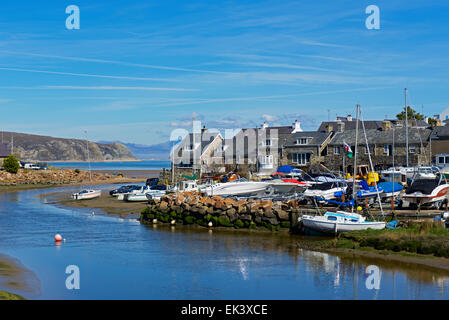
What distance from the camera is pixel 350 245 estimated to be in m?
30.3

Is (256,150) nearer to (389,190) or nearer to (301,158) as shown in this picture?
(301,158)

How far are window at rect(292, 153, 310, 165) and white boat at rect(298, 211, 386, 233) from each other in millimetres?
40915

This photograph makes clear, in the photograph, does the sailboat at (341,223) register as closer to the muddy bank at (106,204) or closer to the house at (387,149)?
the muddy bank at (106,204)

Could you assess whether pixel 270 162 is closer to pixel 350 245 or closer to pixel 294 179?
pixel 294 179

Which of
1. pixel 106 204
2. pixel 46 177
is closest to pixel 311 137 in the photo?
pixel 106 204

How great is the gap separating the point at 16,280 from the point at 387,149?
53.2m

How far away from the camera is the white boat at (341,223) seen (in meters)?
31.9

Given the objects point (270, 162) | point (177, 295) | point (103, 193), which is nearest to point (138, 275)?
point (177, 295)

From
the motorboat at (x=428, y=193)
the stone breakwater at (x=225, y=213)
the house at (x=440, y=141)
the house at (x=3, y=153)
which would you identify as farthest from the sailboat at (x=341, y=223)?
the house at (x=3, y=153)

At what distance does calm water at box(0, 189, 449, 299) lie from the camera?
22172 millimetres

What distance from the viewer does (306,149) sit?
243 feet

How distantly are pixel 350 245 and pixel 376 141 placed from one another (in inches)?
1618

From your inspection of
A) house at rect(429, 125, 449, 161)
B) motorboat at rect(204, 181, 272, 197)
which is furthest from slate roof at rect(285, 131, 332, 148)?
motorboat at rect(204, 181, 272, 197)

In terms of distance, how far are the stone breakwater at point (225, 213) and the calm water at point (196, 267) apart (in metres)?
1.41
